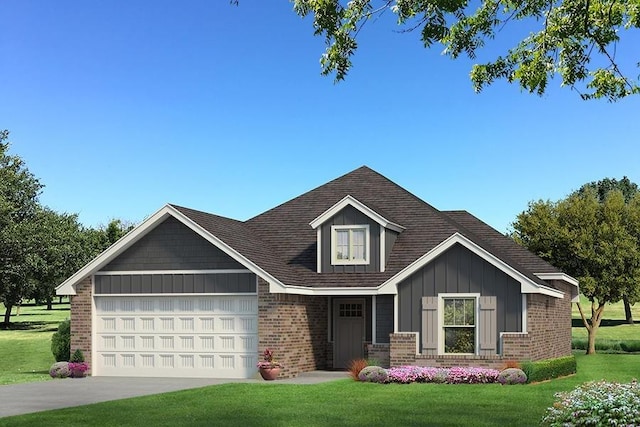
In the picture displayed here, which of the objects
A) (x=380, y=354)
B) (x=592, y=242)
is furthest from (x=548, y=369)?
(x=592, y=242)

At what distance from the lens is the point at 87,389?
24.0 m

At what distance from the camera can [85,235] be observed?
7019 centimetres

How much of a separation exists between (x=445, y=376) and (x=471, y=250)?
4.25 m

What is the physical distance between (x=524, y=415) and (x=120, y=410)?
8184 mm

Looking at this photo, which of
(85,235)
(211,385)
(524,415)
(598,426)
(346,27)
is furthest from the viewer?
(85,235)

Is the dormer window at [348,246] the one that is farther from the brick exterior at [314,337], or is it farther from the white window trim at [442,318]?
the white window trim at [442,318]

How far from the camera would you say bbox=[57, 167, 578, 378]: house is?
1064 inches

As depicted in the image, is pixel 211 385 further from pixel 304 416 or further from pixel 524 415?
pixel 524 415

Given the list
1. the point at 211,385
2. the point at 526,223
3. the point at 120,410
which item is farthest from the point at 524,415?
the point at 526,223

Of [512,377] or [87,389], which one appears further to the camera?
[512,377]

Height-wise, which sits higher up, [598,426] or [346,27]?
[346,27]

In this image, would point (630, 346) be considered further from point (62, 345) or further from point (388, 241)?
point (62, 345)

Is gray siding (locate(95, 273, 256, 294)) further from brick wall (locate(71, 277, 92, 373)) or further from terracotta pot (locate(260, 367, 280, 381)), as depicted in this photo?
terracotta pot (locate(260, 367, 280, 381))

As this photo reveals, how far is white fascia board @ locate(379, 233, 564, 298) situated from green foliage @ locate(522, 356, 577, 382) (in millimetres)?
2163
